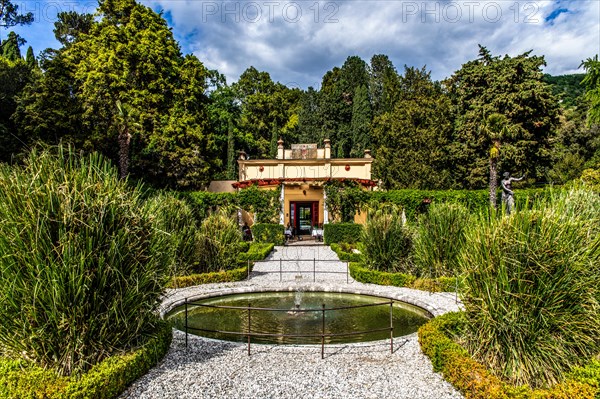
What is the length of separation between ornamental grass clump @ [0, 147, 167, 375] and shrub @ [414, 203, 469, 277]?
7.82 m

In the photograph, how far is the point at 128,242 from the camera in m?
4.89

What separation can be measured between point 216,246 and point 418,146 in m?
19.5

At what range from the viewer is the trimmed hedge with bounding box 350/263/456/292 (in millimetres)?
9922

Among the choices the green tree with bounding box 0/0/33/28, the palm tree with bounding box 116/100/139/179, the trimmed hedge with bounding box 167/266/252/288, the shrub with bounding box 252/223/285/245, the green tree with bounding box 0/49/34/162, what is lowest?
the trimmed hedge with bounding box 167/266/252/288

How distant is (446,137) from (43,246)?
88.4 feet

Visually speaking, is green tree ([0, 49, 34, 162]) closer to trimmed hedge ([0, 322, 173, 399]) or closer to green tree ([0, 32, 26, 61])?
green tree ([0, 32, 26, 61])

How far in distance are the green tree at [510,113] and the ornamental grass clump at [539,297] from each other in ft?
65.9

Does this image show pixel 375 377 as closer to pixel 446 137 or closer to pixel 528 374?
pixel 528 374

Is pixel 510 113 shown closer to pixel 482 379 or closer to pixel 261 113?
pixel 261 113

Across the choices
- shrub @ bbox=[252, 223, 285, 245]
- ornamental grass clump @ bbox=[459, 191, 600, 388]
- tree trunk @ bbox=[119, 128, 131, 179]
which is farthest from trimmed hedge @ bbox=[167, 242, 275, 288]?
tree trunk @ bbox=[119, 128, 131, 179]

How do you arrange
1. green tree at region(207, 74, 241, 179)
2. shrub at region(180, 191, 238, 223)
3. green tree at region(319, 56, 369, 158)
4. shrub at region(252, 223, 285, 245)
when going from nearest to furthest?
shrub at region(252, 223, 285, 245)
shrub at region(180, 191, 238, 223)
green tree at region(207, 74, 241, 179)
green tree at region(319, 56, 369, 158)

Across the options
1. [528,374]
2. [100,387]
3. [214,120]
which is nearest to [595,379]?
[528,374]

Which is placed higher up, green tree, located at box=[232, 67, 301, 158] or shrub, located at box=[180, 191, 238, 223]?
green tree, located at box=[232, 67, 301, 158]

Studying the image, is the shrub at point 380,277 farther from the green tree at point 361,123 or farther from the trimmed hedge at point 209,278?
the green tree at point 361,123
